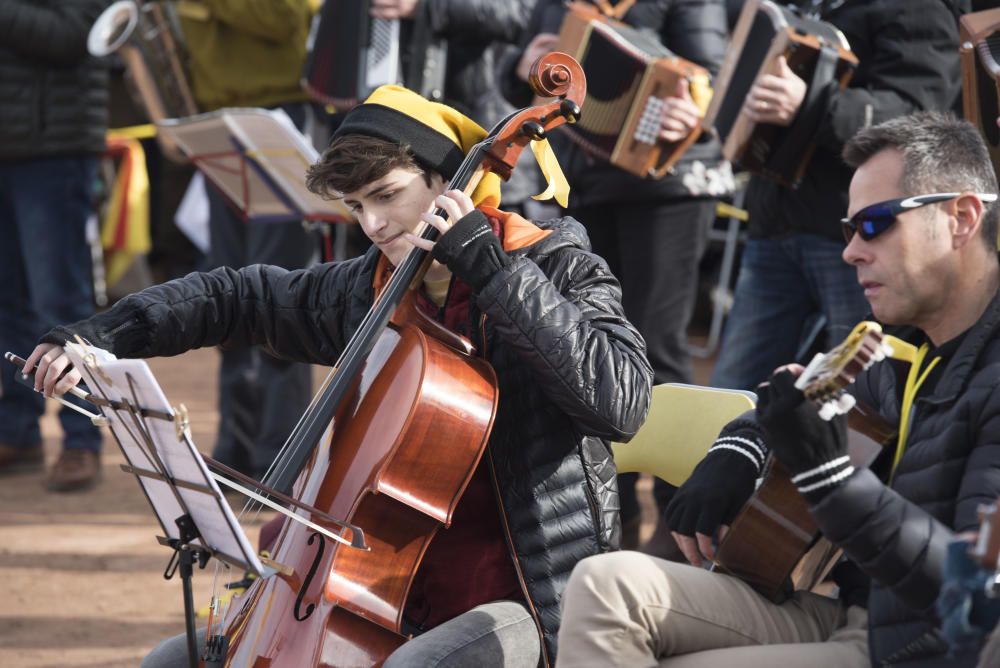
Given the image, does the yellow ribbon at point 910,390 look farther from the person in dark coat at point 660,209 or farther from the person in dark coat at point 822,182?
the person in dark coat at point 660,209

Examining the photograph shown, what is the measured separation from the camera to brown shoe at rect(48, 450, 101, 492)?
18.0 ft

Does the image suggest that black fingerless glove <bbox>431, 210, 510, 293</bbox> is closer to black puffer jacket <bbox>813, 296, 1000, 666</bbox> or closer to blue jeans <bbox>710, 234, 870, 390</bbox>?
black puffer jacket <bbox>813, 296, 1000, 666</bbox>

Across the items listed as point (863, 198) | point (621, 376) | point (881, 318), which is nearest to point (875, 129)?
point (863, 198)

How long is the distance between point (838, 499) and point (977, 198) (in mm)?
633

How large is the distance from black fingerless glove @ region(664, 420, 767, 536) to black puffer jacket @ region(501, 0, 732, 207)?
2031mm

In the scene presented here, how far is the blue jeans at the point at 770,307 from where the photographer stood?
3885 mm

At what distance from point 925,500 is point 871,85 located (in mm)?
1929

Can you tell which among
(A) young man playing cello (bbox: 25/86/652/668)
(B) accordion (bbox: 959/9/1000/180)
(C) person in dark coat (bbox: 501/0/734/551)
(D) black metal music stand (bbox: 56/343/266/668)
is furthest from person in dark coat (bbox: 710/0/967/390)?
(D) black metal music stand (bbox: 56/343/266/668)

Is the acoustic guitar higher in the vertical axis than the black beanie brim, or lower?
lower

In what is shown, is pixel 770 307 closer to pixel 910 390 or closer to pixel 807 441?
pixel 910 390

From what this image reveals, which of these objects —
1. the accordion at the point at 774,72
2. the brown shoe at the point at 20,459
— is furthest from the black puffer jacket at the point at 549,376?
the brown shoe at the point at 20,459

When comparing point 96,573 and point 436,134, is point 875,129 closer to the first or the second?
point 436,134

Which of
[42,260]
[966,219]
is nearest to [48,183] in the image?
[42,260]

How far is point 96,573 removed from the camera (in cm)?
463
